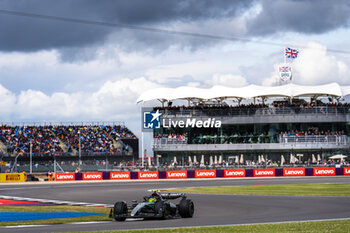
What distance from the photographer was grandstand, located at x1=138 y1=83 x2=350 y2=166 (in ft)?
237

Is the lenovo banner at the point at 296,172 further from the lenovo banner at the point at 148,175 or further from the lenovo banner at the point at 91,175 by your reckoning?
the lenovo banner at the point at 91,175

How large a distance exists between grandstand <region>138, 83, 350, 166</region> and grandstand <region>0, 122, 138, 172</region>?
788 cm

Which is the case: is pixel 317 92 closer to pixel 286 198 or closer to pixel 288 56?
pixel 288 56

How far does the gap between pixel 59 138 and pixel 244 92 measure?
2787cm

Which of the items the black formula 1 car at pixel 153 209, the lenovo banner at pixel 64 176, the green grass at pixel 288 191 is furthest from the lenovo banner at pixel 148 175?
the black formula 1 car at pixel 153 209

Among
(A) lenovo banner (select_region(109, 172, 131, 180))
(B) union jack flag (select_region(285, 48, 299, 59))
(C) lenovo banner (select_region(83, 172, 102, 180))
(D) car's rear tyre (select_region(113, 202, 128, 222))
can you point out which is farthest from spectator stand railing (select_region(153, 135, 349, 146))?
(D) car's rear tyre (select_region(113, 202, 128, 222))

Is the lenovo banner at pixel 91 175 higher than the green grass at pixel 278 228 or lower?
higher

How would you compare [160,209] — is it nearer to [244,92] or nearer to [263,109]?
[263,109]

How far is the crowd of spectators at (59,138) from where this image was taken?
255 feet

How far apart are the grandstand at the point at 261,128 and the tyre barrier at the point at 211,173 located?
6.93 metres

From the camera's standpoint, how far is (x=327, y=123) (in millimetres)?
75312

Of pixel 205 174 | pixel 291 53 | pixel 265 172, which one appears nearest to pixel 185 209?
pixel 205 174

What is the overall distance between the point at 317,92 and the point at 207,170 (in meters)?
21.4

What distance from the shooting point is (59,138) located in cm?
8206
